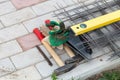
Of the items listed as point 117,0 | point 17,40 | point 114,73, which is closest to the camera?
point 114,73

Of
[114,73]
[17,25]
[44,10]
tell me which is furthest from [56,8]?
[114,73]

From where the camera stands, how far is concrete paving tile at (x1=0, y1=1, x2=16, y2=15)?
16.2 feet

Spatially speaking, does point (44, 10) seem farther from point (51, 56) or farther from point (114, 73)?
point (114, 73)

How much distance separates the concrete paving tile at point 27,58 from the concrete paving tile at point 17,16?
23.4 inches

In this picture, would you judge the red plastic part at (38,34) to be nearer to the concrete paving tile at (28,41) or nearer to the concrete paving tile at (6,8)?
the concrete paving tile at (28,41)

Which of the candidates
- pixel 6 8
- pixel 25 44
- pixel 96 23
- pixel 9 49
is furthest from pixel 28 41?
pixel 96 23

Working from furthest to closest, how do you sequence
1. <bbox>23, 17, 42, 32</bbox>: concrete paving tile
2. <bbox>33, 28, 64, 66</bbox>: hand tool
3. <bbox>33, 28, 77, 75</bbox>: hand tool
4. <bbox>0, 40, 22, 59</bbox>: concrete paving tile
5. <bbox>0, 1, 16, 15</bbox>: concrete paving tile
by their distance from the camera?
<bbox>0, 1, 16, 15</bbox>: concrete paving tile < <bbox>23, 17, 42, 32</bbox>: concrete paving tile < <bbox>0, 40, 22, 59</bbox>: concrete paving tile < <bbox>33, 28, 64, 66</bbox>: hand tool < <bbox>33, 28, 77, 75</bbox>: hand tool

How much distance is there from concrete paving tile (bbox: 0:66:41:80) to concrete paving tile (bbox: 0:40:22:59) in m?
0.32

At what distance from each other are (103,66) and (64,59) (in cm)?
48

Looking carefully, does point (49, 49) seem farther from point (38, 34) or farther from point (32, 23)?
point (32, 23)

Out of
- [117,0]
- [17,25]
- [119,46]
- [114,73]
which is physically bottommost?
[114,73]

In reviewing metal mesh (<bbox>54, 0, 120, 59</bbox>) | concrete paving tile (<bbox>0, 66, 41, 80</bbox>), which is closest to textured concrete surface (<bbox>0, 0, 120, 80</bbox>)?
concrete paving tile (<bbox>0, 66, 41, 80</bbox>)

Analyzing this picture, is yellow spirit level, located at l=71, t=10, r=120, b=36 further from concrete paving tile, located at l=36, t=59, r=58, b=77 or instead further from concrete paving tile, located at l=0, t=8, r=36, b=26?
concrete paving tile, located at l=0, t=8, r=36, b=26

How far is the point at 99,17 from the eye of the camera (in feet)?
14.4
